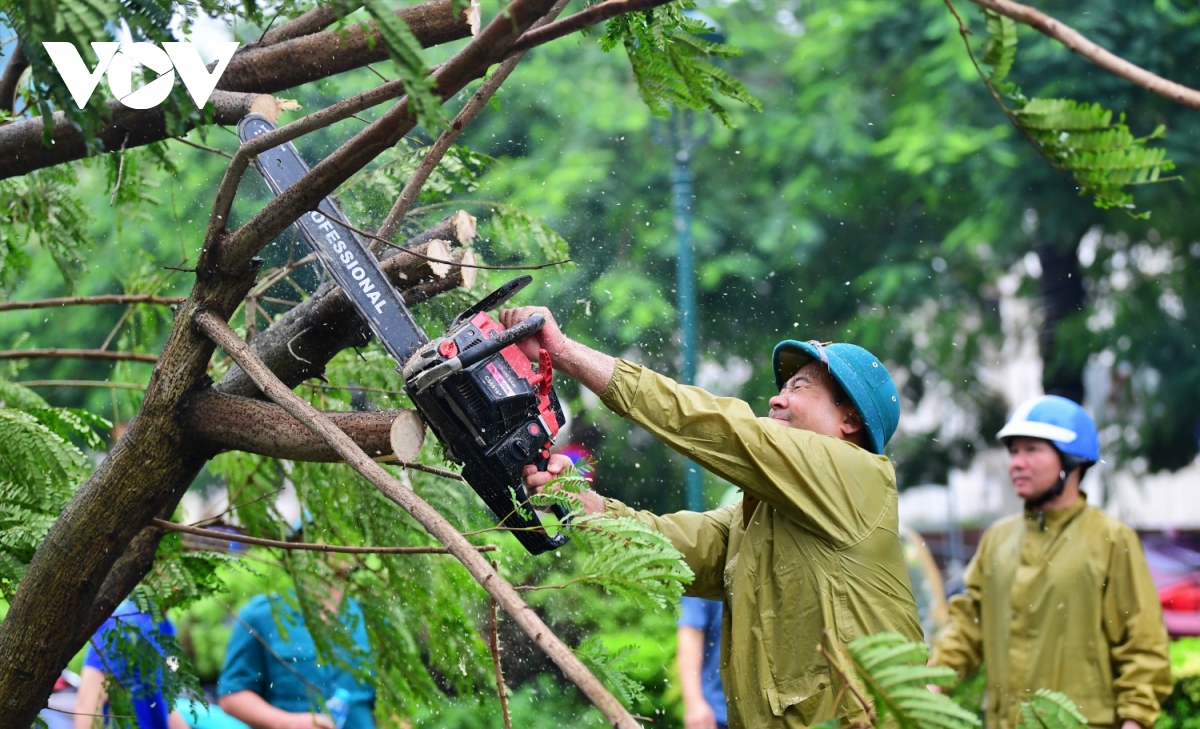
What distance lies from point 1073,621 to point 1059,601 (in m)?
0.09

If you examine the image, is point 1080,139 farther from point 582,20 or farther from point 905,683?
point 905,683

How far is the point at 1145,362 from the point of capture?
35.1 feet

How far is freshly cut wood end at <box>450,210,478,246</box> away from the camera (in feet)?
10.2

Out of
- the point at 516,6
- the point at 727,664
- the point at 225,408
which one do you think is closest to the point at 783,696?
the point at 727,664

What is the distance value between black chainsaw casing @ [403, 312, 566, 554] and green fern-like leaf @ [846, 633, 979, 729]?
38.6 inches

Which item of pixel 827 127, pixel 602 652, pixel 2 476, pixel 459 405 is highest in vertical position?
pixel 827 127

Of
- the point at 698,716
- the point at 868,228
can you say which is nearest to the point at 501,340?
the point at 698,716

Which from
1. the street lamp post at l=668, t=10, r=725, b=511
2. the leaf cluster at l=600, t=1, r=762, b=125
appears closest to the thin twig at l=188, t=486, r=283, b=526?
the leaf cluster at l=600, t=1, r=762, b=125

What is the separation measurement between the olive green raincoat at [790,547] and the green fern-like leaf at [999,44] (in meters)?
0.93

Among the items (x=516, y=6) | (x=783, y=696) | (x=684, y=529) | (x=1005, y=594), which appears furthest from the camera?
(x=1005, y=594)

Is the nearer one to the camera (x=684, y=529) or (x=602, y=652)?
(x=602, y=652)

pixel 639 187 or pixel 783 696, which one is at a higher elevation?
pixel 639 187

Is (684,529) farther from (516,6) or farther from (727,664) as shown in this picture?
(516,6)

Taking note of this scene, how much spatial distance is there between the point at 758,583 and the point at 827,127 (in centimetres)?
895
